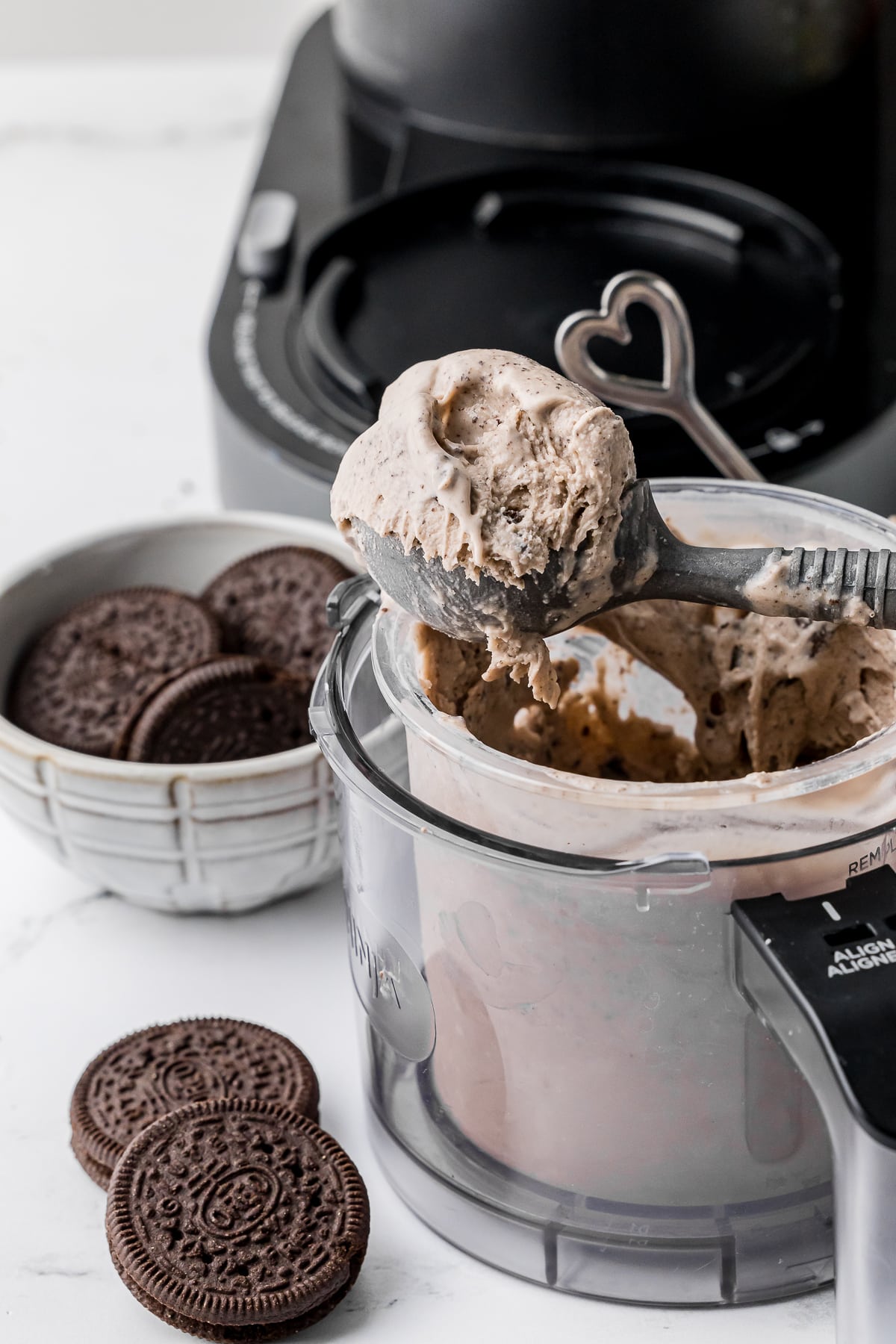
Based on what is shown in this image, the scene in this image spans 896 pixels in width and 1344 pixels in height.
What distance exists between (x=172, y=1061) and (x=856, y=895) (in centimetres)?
26

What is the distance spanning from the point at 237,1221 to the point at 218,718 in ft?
0.68

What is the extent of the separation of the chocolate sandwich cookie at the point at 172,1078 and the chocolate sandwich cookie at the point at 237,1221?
32 millimetres

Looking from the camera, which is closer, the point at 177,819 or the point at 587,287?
the point at 177,819

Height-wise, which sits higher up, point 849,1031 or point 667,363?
point 667,363

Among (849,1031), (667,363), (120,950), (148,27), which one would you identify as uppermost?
(148,27)

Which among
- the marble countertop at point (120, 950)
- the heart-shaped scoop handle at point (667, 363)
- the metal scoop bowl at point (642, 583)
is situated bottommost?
the marble countertop at point (120, 950)

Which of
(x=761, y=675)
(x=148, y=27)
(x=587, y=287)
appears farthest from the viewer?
(x=148, y=27)

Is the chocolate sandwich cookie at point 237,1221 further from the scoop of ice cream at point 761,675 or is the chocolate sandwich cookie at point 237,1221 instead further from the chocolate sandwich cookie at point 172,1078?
the scoop of ice cream at point 761,675

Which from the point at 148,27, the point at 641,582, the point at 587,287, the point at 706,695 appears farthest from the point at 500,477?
the point at 148,27

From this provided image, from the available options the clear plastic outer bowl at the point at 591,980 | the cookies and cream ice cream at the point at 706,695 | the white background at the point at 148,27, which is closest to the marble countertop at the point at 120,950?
the clear plastic outer bowl at the point at 591,980

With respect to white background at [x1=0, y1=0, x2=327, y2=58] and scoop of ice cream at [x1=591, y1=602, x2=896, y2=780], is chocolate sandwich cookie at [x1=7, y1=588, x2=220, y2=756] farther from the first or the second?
white background at [x1=0, y1=0, x2=327, y2=58]

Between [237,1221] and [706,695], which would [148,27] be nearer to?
[706,695]

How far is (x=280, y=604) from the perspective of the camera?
697 millimetres

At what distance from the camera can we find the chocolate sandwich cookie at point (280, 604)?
0.69 m
